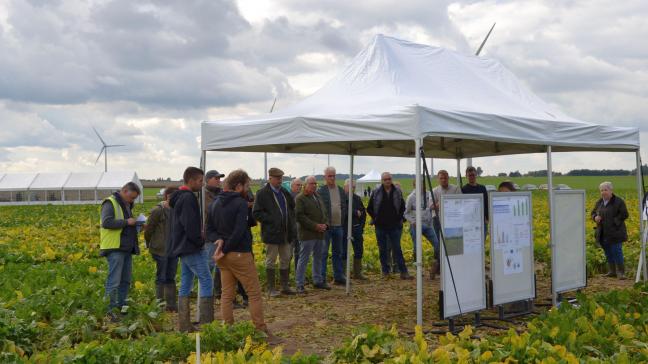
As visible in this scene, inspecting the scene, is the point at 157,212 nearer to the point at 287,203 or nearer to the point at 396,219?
the point at 287,203

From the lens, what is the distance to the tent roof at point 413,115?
24.1ft

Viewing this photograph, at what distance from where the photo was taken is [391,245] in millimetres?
11719

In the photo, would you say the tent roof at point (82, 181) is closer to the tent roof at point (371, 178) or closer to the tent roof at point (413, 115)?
the tent roof at point (371, 178)

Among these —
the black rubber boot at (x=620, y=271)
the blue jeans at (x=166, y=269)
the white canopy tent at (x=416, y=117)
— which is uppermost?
the white canopy tent at (x=416, y=117)

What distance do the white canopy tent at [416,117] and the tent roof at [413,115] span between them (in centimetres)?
1

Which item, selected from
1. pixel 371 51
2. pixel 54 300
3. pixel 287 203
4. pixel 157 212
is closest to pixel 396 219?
pixel 287 203

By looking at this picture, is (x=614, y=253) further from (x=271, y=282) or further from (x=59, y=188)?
(x=59, y=188)

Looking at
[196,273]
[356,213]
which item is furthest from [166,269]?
[356,213]

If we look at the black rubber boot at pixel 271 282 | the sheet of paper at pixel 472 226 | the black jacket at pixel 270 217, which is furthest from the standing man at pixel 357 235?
the sheet of paper at pixel 472 226

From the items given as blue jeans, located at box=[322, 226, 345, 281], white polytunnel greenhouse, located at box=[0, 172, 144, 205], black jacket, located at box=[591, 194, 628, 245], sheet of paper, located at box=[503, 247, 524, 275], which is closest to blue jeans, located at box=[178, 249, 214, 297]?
blue jeans, located at box=[322, 226, 345, 281]

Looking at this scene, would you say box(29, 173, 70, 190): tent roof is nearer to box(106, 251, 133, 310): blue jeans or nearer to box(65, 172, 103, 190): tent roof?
box(65, 172, 103, 190): tent roof

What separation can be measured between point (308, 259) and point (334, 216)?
938 mm

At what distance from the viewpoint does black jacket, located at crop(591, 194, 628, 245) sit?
11734 millimetres

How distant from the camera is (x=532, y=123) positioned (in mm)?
8188
